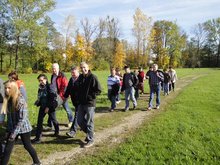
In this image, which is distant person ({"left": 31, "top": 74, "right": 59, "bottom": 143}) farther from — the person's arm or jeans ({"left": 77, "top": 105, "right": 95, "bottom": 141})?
the person's arm

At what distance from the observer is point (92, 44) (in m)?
63.8

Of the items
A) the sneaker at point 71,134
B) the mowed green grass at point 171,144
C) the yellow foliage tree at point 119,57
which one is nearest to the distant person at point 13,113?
the mowed green grass at point 171,144

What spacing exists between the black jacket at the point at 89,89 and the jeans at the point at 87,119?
138mm

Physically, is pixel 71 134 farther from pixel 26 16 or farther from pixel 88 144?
pixel 26 16

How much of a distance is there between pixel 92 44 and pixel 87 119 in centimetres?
5730

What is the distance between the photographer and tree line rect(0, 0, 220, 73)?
42594mm

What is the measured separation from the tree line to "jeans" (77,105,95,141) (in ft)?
118

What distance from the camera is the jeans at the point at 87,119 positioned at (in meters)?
7.30

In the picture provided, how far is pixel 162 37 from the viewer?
78062 millimetres

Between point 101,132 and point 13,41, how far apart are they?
39810 mm

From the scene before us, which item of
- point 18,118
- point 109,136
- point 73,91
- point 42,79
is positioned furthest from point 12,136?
point 109,136

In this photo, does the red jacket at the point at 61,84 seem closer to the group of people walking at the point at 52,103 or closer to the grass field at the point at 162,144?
the group of people walking at the point at 52,103

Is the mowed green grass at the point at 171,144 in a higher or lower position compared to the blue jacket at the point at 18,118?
lower

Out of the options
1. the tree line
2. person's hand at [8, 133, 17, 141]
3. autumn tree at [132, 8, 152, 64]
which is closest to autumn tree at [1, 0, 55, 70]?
the tree line
